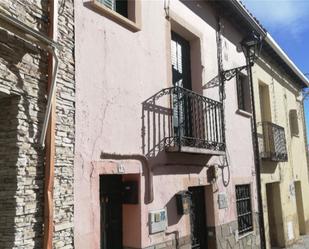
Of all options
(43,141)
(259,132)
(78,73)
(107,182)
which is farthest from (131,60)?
(259,132)

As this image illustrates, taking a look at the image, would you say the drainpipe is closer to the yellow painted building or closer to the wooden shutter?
the wooden shutter

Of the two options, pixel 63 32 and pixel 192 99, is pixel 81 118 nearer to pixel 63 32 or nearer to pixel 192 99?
pixel 63 32

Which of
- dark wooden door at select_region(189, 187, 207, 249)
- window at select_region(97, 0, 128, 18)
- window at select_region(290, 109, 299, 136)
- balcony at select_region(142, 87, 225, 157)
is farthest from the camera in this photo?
window at select_region(290, 109, 299, 136)

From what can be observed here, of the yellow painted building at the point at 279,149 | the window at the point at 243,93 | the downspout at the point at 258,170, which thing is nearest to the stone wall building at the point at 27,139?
the window at the point at 243,93

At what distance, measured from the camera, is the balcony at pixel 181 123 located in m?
6.46

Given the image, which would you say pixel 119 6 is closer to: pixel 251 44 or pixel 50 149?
pixel 50 149

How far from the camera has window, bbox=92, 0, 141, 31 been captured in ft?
19.3

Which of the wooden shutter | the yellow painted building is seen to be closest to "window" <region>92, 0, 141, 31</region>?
the wooden shutter

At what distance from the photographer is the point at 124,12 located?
6605 millimetres

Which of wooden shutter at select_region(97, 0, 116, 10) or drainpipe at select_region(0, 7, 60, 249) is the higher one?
wooden shutter at select_region(97, 0, 116, 10)

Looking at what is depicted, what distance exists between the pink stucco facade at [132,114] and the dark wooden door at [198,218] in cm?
12

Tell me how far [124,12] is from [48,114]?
2.92 metres

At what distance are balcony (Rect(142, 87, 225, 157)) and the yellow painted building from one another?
3286mm

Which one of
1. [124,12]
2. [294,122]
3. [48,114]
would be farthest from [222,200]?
[294,122]
